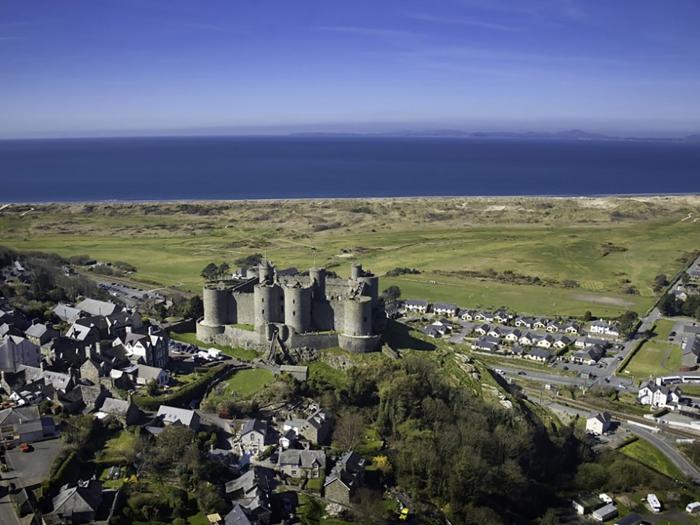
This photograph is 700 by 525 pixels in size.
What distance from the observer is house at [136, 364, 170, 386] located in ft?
104

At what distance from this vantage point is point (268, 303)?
1391 inches

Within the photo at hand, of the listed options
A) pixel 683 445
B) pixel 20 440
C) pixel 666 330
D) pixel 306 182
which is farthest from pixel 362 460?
pixel 306 182

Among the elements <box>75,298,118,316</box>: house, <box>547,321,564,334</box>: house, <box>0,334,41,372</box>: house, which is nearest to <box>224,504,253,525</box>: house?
<box>0,334,41,372</box>: house

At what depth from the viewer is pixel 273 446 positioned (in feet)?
89.2

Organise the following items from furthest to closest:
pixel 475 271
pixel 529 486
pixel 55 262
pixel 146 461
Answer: pixel 475 271 → pixel 55 262 → pixel 529 486 → pixel 146 461

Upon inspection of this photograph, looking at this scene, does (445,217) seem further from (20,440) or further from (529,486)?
(20,440)

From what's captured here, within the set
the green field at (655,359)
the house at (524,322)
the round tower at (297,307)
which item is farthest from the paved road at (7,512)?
the house at (524,322)

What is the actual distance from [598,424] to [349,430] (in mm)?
14412

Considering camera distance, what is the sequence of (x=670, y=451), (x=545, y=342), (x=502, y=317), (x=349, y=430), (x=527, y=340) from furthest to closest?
(x=502, y=317) → (x=527, y=340) → (x=545, y=342) → (x=670, y=451) → (x=349, y=430)

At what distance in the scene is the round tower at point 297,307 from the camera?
1366 inches

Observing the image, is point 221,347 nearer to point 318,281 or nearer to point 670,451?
point 318,281

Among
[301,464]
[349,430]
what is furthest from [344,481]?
[349,430]

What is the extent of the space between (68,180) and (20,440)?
155782 mm

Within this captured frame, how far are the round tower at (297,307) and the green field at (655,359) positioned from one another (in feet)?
72.7
